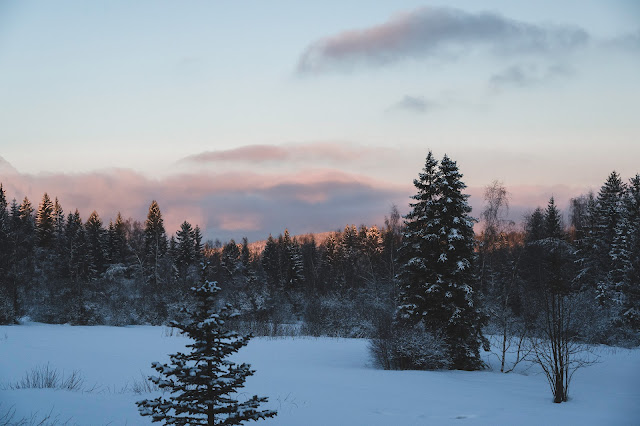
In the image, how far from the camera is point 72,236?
2591 inches

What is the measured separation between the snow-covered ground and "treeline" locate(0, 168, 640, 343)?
3877mm

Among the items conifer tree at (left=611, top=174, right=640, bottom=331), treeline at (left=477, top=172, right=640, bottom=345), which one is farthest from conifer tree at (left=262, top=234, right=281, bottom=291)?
conifer tree at (left=611, top=174, right=640, bottom=331)

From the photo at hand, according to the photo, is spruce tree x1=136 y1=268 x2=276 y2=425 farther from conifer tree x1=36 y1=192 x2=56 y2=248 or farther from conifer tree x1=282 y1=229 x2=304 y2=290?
conifer tree x1=36 y1=192 x2=56 y2=248

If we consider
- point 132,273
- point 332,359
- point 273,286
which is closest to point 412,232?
point 332,359

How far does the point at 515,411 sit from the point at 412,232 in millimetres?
12138

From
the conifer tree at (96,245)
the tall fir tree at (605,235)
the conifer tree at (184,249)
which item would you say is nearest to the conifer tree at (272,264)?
the conifer tree at (184,249)

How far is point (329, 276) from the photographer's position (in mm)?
68312

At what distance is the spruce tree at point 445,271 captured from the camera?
20000 mm

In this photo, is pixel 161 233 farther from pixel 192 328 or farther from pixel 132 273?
pixel 192 328

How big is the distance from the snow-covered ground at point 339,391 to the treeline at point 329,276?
3.88m

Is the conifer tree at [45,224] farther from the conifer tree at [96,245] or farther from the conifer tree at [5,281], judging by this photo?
the conifer tree at [5,281]

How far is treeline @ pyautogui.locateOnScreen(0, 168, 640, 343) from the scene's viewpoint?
108 ft

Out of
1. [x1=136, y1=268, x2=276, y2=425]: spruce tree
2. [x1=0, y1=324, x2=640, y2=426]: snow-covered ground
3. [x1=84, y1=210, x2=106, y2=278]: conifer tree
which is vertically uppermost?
[x1=84, y1=210, x2=106, y2=278]: conifer tree

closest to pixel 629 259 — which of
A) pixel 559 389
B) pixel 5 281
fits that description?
pixel 559 389
